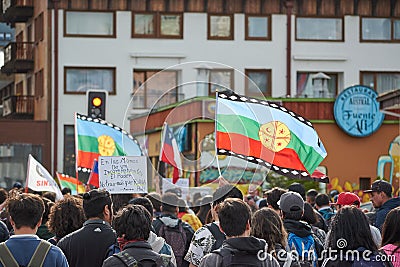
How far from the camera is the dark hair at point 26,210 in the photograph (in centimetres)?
686

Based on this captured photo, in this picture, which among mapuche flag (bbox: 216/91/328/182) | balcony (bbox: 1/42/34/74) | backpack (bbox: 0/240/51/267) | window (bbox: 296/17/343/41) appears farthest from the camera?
balcony (bbox: 1/42/34/74)

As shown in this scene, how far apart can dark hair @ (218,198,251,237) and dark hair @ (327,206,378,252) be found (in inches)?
29.4

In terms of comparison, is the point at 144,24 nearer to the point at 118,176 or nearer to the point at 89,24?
the point at 89,24

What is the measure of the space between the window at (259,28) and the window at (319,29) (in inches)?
55.1

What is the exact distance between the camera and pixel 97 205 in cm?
834

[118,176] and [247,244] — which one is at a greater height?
[118,176]

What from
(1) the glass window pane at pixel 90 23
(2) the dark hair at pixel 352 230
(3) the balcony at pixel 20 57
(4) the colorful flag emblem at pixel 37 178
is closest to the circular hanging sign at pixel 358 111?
(1) the glass window pane at pixel 90 23

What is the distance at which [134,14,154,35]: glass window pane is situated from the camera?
43188 mm

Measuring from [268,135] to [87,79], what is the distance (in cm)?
3081

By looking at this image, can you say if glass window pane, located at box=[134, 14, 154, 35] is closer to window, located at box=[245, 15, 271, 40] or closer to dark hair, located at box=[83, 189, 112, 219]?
window, located at box=[245, 15, 271, 40]

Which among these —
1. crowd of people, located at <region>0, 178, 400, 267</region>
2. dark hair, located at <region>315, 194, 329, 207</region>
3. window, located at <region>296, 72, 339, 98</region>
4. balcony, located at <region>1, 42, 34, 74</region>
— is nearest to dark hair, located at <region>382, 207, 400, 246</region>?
crowd of people, located at <region>0, 178, 400, 267</region>

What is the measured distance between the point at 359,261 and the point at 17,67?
40.1 metres

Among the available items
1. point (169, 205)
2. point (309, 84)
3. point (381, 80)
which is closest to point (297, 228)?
point (169, 205)

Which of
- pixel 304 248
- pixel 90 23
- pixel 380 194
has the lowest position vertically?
pixel 304 248
